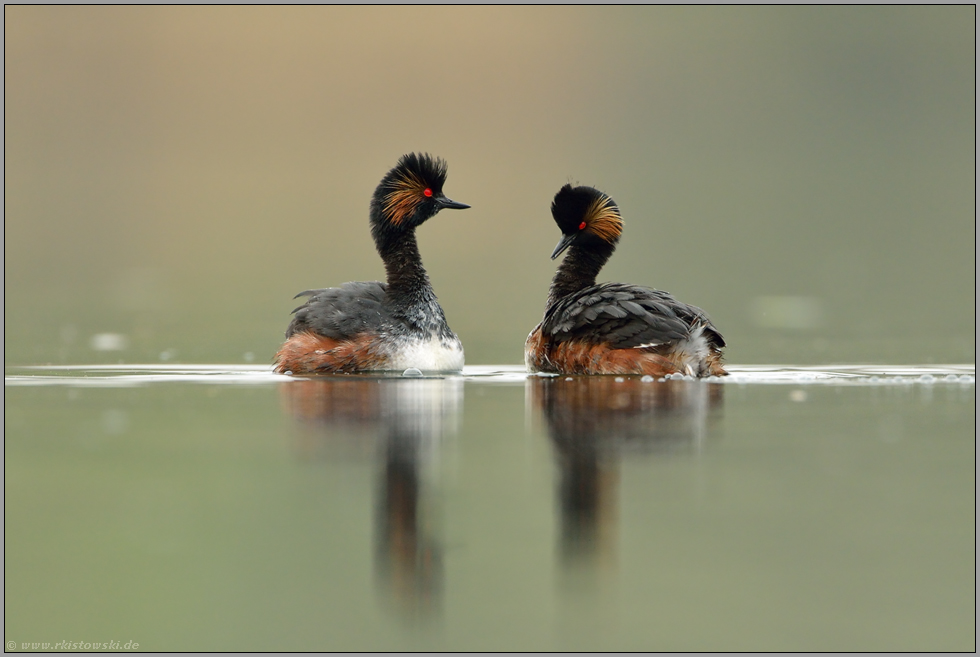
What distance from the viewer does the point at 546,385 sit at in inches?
348

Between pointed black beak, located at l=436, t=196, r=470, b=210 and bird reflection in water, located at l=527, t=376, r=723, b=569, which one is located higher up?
pointed black beak, located at l=436, t=196, r=470, b=210

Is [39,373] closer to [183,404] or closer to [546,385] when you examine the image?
[183,404]

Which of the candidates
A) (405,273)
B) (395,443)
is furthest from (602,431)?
(405,273)

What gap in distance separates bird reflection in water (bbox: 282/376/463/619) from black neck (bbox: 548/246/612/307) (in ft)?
5.93

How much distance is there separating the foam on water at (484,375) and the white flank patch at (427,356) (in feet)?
0.32

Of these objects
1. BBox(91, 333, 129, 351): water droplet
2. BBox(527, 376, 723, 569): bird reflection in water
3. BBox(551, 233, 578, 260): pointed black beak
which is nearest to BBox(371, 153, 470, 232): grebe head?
BBox(551, 233, 578, 260): pointed black beak

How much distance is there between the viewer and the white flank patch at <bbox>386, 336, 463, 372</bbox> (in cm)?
935

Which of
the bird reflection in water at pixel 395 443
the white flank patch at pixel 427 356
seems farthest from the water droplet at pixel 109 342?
the white flank patch at pixel 427 356

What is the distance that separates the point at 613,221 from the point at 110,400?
485 cm

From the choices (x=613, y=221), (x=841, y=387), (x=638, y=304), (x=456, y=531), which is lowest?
(x=456, y=531)

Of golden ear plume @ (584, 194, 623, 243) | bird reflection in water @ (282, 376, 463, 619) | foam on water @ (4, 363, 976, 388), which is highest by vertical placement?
golden ear plume @ (584, 194, 623, 243)

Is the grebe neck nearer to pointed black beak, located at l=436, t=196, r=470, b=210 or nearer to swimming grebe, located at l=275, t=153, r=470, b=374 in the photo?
swimming grebe, located at l=275, t=153, r=470, b=374

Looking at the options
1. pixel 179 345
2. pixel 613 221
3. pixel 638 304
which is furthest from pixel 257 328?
pixel 638 304

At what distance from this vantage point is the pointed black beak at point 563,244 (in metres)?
10.2
